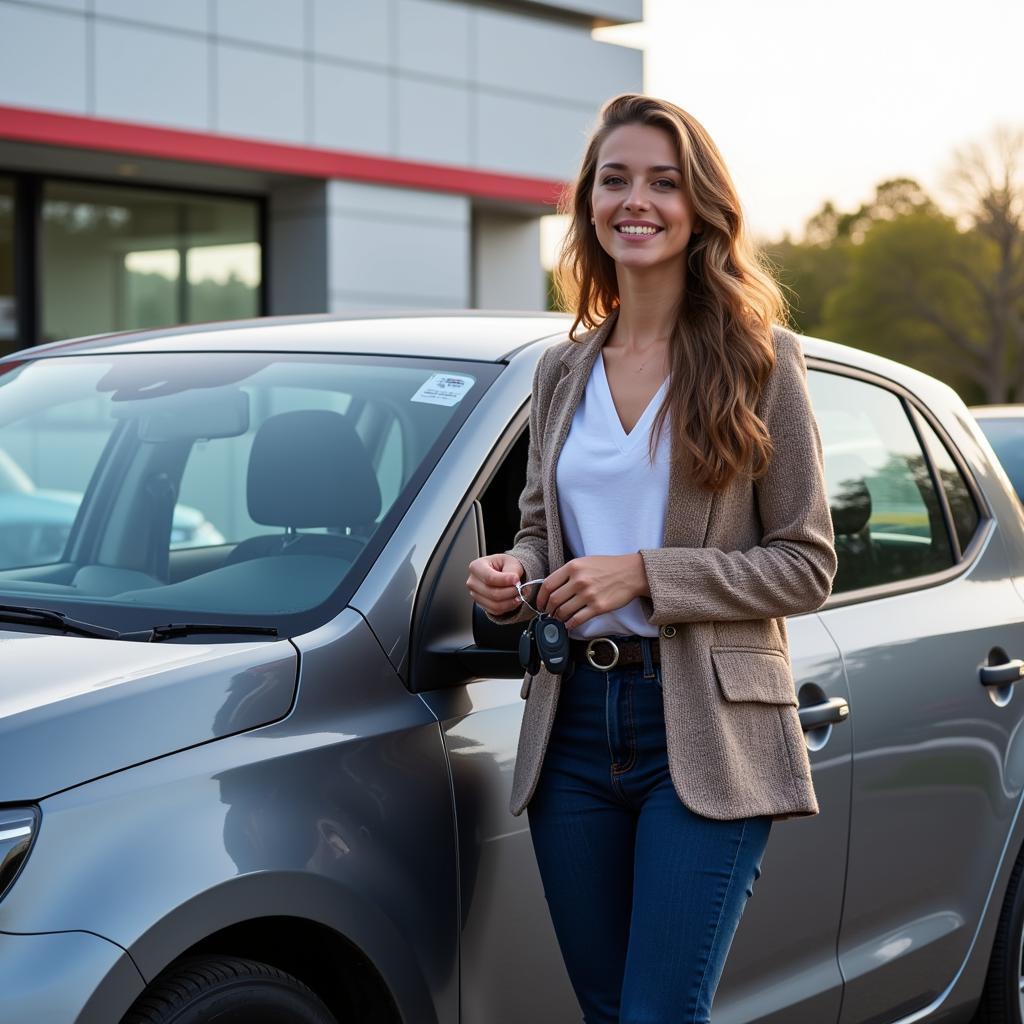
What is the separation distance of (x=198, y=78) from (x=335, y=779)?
16.7 metres

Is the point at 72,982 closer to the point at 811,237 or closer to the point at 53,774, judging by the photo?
the point at 53,774

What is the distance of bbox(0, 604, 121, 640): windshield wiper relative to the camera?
259cm

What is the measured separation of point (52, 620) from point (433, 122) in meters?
18.6

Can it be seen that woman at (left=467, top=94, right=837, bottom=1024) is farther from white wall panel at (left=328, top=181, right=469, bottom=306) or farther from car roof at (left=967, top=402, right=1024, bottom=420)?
white wall panel at (left=328, top=181, right=469, bottom=306)

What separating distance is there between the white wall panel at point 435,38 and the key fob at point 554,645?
1876 cm

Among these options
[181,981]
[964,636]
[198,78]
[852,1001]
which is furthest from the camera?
[198,78]

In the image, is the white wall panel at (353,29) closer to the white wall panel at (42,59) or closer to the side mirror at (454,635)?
the white wall panel at (42,59)

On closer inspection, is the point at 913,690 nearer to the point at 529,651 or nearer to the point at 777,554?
the point at 777,554

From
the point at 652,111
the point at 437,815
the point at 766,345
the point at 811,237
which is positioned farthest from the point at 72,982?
the point at 811,237

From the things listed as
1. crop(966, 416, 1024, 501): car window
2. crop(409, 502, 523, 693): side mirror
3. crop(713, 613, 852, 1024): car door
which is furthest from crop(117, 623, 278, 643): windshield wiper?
crop(966, 416, 1024, 501): car window

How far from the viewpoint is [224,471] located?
372 cm

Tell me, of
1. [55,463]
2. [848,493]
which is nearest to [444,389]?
[848,493]

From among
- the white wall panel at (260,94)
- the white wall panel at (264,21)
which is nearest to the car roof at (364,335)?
the white wall panel at (260,94)

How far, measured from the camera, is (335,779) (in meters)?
2.38
